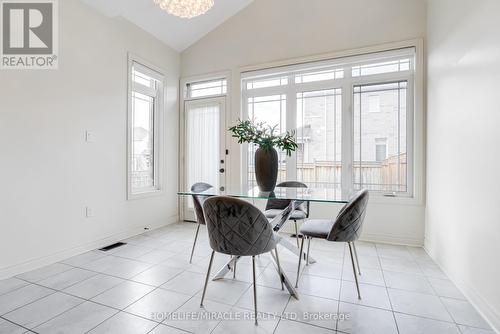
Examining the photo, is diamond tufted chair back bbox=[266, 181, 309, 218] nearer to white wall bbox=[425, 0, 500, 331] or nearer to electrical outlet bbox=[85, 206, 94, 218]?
white wall bbox=[425, 0, 500, 331]

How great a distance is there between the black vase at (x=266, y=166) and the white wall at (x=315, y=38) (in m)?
1.46

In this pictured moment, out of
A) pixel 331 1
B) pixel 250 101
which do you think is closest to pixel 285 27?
pixel 331 1

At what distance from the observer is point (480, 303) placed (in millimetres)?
1765

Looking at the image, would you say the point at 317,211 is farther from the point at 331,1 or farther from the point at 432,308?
the point at 331,1

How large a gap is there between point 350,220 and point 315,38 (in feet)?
8.97

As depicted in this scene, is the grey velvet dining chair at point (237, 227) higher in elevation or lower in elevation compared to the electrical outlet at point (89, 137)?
lower

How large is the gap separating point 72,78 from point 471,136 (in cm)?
378

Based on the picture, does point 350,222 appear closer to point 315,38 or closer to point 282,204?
point 282,204

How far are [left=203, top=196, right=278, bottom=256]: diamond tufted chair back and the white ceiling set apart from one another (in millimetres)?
2928

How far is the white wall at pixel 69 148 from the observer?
2.33m

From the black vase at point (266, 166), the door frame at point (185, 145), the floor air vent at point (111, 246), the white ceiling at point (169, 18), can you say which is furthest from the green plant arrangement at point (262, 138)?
the white ceiling at point (169, 18)

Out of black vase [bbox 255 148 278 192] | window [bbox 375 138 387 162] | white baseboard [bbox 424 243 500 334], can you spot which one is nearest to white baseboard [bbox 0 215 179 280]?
black vase [bbox 255 148 278 192]

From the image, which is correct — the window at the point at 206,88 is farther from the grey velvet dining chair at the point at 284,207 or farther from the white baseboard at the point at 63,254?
the white baseboard at the point at 63,254

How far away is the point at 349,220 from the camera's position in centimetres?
192
